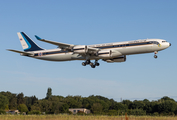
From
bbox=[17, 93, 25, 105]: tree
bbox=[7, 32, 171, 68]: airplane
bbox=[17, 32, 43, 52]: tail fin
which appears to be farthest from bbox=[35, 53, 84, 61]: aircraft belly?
bbox=[17, 93, 25, 105]: tree

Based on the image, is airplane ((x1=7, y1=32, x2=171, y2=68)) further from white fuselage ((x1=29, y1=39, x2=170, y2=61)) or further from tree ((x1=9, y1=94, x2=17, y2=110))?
tree ((x1=9, y1=94, x2=17, y2=110))

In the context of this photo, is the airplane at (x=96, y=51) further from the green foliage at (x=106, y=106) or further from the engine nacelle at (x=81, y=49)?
the green foliage at (x=106, y=106)

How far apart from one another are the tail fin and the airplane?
1.09ft

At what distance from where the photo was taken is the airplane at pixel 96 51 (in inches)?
1948

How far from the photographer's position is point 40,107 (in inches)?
4156

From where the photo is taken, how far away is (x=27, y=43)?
65.8 meters

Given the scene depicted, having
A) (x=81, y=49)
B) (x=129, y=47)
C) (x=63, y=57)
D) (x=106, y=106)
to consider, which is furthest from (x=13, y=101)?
(x=129, y=47)

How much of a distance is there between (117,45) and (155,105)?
4354 centimetres

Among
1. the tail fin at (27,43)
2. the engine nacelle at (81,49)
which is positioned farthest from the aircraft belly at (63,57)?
the tail fin at (27,43)

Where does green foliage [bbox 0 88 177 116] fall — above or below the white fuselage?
below

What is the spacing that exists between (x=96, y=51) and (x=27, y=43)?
22125mm

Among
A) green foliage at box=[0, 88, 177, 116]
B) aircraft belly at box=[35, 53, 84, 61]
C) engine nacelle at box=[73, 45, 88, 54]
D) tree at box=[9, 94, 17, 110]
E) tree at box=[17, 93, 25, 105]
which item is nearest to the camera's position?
engine nacelle at box=[73, 45, 88, 54]

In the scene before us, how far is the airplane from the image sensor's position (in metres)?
49.5

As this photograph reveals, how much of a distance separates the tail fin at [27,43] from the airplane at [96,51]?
0.33 m
